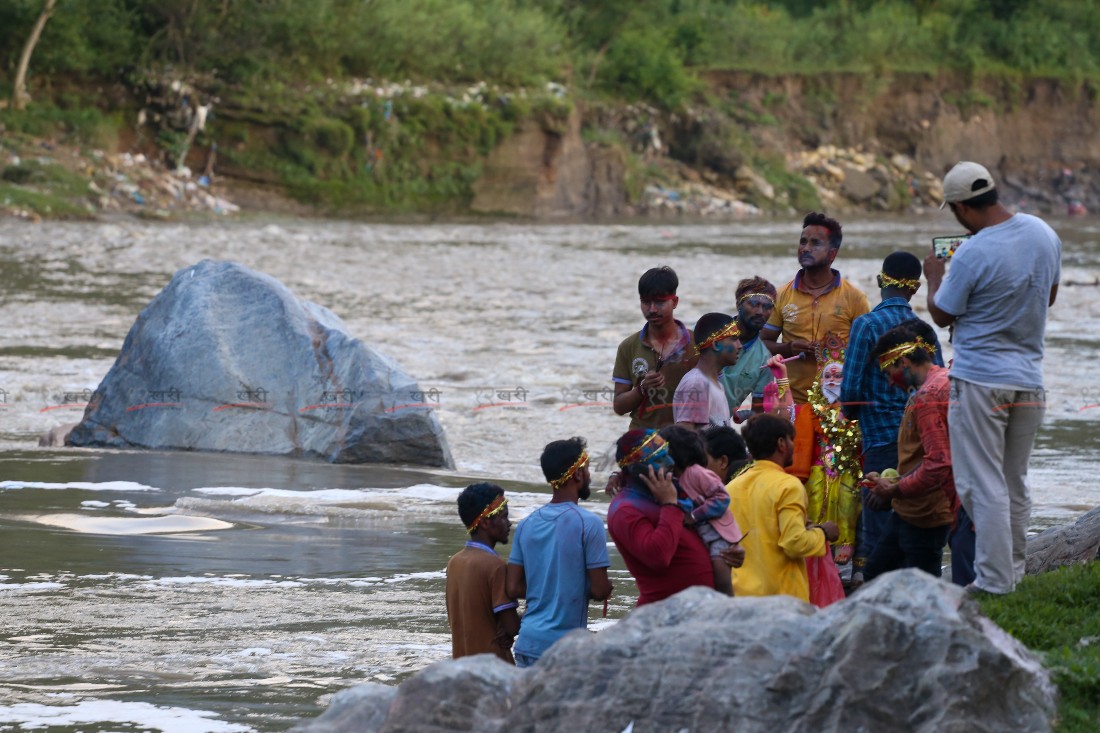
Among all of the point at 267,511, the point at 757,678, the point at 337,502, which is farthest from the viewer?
the point at 337,502

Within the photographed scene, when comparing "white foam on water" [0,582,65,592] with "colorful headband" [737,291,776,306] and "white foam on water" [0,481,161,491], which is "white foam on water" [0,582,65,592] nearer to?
"white foam on water" [0,481,161,491]

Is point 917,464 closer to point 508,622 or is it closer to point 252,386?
point 508,622

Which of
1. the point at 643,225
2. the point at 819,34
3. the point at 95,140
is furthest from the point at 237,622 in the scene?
the point at 819,34

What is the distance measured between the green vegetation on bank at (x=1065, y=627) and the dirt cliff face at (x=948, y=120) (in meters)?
53.2

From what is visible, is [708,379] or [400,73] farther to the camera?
[400,73]

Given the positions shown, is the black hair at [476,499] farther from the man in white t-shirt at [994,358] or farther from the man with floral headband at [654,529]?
the man in white t-shirt at [994,358]

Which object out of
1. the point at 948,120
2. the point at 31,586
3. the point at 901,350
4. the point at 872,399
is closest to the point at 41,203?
the point at 31,586

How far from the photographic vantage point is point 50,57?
41844mm

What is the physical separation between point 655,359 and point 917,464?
4.61 feet

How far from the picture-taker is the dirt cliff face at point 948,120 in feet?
198

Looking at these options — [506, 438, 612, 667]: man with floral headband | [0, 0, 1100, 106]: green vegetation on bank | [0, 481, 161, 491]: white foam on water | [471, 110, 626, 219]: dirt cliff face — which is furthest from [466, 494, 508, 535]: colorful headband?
[471, 110, 626, 219]: dirt cliff face

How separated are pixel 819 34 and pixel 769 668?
203 ft

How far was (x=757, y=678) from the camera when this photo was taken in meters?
4.23

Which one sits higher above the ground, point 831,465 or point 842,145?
point 842,145
